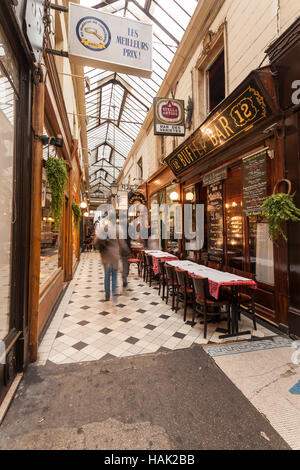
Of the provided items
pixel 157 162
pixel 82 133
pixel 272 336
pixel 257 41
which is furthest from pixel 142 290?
pixel 82 133

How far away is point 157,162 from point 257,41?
674 centimetres

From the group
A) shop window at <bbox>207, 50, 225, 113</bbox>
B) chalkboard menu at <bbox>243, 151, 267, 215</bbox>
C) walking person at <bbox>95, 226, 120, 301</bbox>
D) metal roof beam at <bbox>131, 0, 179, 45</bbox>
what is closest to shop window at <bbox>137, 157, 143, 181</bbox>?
metal roof beam at <bbox>131, 0, 179, 45</bbox>

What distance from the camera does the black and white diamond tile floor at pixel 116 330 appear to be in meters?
3.04

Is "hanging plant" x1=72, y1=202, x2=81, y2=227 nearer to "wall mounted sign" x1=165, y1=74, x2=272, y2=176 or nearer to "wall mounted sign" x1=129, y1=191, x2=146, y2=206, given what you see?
"wall mounted sign" x1=129, y1=191, x2=146, y2=206

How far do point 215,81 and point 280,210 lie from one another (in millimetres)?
5936

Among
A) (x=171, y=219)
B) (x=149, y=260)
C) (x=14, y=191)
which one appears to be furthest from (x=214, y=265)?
(x=171, y=219)

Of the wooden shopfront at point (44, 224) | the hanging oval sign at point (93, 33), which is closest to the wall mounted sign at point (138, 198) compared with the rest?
the wooden shopfront at point (44, 224)

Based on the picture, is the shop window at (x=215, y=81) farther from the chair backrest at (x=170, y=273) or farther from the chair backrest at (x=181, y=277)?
the chair backrest at (x=181, y=277)

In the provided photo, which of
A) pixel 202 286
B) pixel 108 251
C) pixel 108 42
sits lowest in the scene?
pixel 202 286

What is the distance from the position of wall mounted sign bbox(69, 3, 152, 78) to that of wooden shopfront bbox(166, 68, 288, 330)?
1868mm

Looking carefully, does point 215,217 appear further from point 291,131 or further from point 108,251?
point 108,251

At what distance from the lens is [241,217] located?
5.07 meters

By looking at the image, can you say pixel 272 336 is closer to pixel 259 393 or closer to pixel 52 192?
pixel 259 393

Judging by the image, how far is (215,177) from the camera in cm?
583
